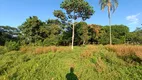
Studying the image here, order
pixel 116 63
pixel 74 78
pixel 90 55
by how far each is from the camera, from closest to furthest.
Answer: pixel 74 78, pixel 116 63, pixel 90 55

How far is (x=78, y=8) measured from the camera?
21797 millimetres

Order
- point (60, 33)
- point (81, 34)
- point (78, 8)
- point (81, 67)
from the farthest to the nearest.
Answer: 1. point (60, 33)
2. point (81, 34)
3. point (78, 8)
4. point (81, 67)

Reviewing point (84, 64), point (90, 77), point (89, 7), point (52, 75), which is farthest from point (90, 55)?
point (89, 7)

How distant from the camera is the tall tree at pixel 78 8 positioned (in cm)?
2133

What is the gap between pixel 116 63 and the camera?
281 inches

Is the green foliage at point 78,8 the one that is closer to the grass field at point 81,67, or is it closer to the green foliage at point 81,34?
the green foliage at point 81,34

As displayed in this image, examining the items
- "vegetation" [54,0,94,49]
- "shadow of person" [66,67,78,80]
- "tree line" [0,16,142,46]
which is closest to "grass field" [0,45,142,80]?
"shadow of person" [66,67,78,80]

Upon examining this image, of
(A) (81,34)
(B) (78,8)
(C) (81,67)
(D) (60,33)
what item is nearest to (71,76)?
(C) (81,67)

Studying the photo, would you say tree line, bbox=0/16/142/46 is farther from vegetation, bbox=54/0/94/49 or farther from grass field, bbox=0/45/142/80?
grass field, bbox=0/45/142/80

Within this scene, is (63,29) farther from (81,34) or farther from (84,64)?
(84,64)

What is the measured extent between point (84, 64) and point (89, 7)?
15867 millimetres

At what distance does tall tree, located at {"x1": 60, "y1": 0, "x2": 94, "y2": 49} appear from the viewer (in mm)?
21328

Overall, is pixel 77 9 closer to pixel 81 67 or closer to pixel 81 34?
pixel 81 34

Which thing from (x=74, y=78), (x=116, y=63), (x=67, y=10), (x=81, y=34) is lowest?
(x=74, y=78)
